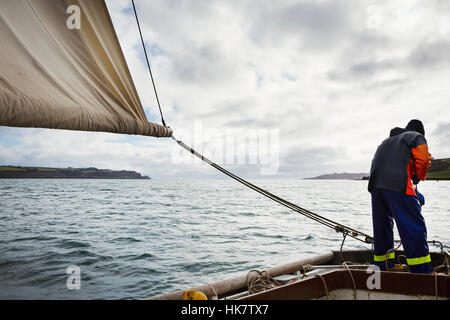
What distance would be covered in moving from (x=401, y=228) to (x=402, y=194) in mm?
424

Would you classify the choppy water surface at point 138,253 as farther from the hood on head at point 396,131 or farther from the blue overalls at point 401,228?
the hood on head at point 396,131

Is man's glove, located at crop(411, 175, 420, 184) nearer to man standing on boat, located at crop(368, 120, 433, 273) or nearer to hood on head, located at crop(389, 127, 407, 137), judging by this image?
man standing on boat, located at crop(368, 120, 433, 273)

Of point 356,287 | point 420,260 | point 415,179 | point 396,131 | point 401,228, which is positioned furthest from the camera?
point 396,131

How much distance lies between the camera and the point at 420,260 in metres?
3.39

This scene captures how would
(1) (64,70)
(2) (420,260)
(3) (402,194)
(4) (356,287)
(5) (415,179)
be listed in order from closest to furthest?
(1) (64,70), (4) (356,287), (2) (420,260), (3) (402,194), (5) (415,179)

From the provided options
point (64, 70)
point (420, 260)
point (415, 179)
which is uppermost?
point (64, 70)

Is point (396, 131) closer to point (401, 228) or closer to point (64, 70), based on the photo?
point (401, 228)

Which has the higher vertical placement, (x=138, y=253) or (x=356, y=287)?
(x=356, y=287)

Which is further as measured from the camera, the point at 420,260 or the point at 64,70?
the point at 420,260

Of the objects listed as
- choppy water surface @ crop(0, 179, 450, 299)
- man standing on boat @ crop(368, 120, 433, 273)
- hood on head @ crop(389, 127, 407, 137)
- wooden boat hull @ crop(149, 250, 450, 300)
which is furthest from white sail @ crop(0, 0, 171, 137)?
choppy water surface @ crop(0, 179, 450, 299)

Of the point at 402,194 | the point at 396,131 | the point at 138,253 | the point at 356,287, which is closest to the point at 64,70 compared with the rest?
the point at 356,287

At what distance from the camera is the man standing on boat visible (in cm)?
342

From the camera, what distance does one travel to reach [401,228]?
351cm
